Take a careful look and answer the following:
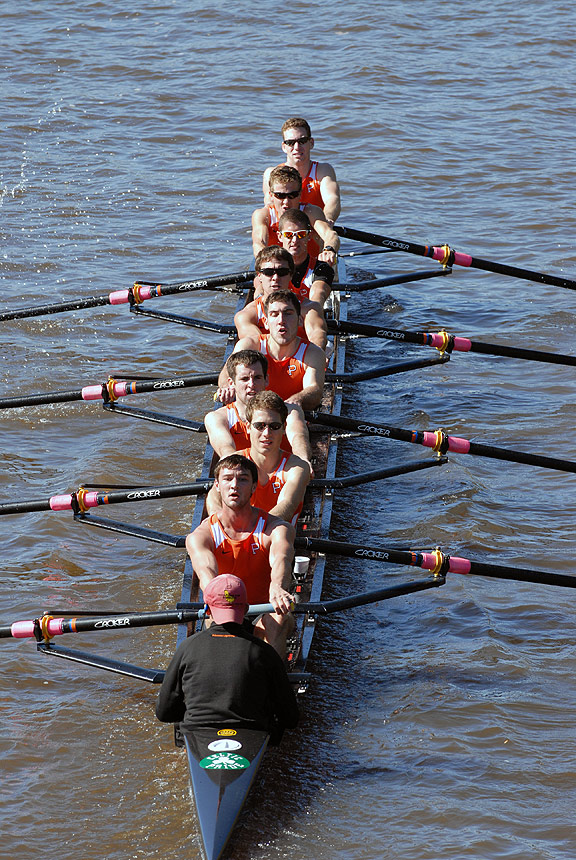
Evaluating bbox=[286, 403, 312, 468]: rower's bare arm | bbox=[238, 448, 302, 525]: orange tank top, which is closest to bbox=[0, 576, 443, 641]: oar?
bbox=[238, 448, 302, 525]: orange tank top

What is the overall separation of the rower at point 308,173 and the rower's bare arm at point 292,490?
163 inches

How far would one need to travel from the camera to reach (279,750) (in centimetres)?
554

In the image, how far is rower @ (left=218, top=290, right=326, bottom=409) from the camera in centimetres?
713

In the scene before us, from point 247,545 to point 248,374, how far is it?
1.26 metres

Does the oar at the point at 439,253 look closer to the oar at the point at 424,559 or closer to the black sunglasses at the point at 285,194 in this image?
the black sunglasses at the point at 285,194

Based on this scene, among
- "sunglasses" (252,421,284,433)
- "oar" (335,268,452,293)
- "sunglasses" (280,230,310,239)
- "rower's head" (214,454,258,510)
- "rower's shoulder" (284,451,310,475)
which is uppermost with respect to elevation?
"sunglasses" (280,230,310,239)

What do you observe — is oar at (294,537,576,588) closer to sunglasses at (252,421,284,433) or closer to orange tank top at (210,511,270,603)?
orange tank top at (210,511,270,603)

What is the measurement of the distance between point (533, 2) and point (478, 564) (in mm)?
17728

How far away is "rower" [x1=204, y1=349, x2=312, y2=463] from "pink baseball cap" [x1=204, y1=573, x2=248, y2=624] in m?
1.56

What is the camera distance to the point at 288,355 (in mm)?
7375

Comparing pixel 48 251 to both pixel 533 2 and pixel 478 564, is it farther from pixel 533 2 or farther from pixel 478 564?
pixel 533 2

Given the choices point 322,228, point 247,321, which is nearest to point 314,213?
point 322,228

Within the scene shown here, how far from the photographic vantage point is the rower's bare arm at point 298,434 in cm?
652

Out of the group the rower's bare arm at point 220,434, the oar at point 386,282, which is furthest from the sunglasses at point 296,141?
the rower's bare arm at point 220,434
